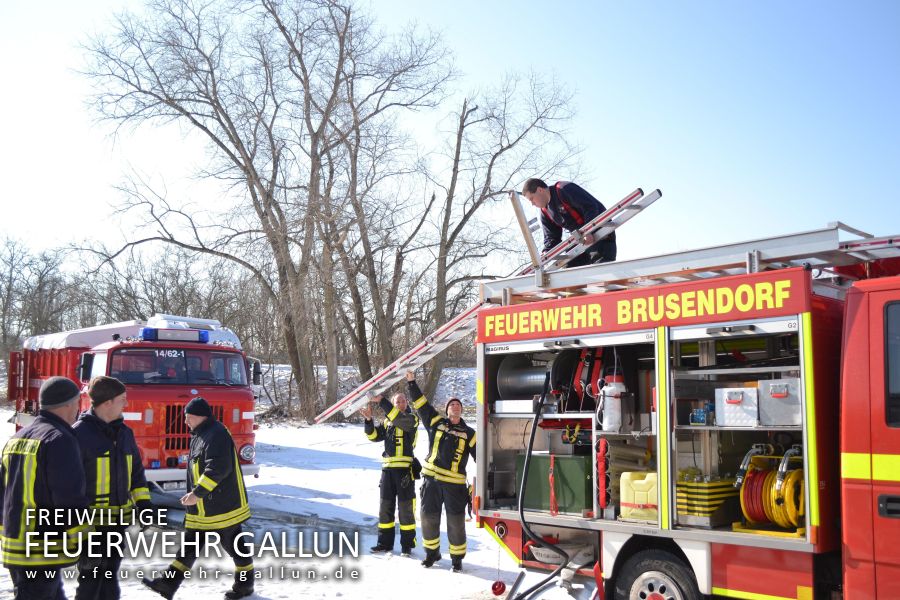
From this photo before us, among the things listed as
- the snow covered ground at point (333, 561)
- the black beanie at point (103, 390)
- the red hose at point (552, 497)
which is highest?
the black beanie at point (103, 390)

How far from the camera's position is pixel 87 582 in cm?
539

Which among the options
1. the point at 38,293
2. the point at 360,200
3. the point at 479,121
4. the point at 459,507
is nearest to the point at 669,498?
the point at 459,507

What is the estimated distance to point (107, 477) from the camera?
216 inches

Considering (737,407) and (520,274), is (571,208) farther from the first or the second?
(737,407)

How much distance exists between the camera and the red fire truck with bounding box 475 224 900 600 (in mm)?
4441

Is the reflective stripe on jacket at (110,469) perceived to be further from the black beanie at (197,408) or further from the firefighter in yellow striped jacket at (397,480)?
the firefighter in yellow striped jacket at (397,480)

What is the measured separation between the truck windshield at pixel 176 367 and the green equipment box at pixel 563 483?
690 cm

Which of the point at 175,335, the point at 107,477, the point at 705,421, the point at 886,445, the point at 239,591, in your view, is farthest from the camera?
the point at 175,335

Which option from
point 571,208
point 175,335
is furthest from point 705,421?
point 175,335

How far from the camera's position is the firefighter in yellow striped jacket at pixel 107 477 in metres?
5.39

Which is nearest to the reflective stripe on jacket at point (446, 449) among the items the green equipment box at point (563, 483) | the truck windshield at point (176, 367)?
the green equipment box at point (563, 483)

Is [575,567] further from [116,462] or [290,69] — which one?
[290,69]

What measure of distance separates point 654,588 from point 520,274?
9.64 feet

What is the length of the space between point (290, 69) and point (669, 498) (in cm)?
2709
